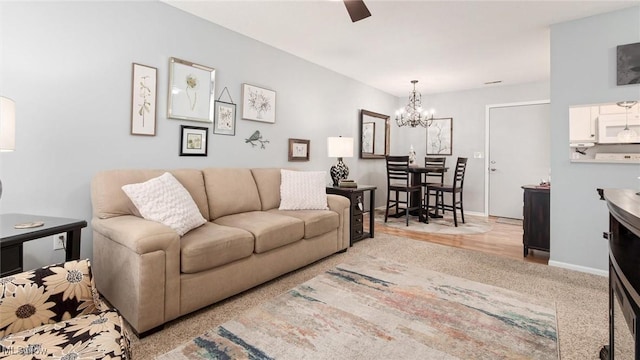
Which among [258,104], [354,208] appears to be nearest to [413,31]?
[258,104]

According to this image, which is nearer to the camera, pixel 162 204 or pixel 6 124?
pixel 6 124

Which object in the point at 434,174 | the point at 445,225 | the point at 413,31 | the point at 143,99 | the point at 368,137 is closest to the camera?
the point at 143,99

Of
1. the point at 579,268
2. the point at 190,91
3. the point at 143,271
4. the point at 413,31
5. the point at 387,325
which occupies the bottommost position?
the point at 387,325

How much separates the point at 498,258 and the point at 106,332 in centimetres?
336

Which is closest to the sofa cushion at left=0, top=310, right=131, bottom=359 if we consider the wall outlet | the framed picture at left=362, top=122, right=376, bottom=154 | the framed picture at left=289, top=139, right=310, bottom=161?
the wall outlet

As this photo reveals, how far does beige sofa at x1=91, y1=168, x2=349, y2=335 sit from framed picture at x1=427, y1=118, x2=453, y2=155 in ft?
12.2

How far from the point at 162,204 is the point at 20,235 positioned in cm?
72

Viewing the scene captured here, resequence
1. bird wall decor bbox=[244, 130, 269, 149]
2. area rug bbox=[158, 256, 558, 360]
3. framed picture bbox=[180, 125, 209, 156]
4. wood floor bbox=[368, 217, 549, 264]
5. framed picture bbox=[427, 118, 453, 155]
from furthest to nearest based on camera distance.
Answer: framed picture bbox=[427, 118, 453, 155], bird wall decor bbox=[244, 130, 269, 149], wood floor bbox=[368, 217, 549, 264], framed picture bbox=[180, 125, 209, 156], area rug bbox=[158, 256, 558, 360]

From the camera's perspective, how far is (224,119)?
3.16 meters

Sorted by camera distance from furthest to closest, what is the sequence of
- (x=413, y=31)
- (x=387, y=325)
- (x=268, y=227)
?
1. (x=413, y=31)
2. (x=268, y=227)
3. (x=387, y=325)

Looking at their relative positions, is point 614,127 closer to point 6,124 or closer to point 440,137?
point 440,137

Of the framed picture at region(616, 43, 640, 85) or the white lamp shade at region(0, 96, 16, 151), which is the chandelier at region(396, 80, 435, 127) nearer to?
the framed picture at region(616, 43, 640, 85)

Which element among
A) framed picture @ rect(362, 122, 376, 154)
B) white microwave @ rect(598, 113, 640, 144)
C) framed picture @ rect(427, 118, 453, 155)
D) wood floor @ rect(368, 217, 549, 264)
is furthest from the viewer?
framed picture @ rect(427, 118, 453, 155)

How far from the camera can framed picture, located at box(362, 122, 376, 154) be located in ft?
17.6
